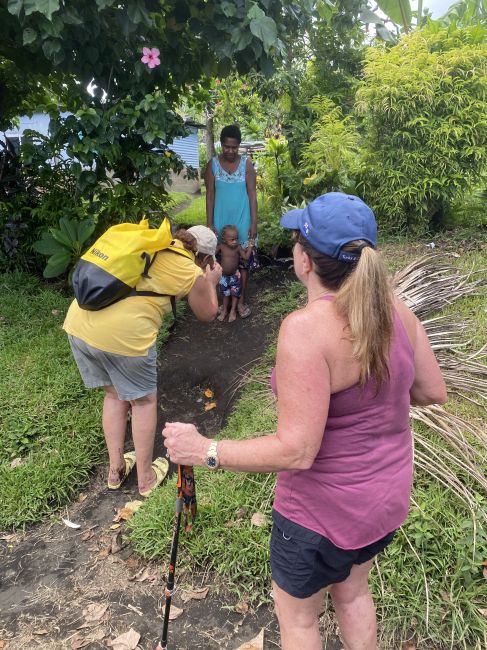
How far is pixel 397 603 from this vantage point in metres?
2.22

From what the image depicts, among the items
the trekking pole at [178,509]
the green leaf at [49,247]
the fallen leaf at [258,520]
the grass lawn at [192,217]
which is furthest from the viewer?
the grass lawn at [192,217]

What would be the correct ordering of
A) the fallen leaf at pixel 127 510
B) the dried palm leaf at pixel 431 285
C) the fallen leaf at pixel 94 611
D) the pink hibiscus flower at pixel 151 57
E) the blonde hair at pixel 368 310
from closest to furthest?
the blonde hair at pixel 368 310, the fallen leaf at pixel 94 611, the fallen leaf at pixel 127 510, the pink hibiscus flower at pixel 151 57, the dried palm leaf at pixel 431 285

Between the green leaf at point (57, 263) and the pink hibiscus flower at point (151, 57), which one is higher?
the pink hibiscus flower at point (151, 57)

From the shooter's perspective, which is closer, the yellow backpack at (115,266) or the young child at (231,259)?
the yellow backpack at (115,266)

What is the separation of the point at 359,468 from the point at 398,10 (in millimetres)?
8079

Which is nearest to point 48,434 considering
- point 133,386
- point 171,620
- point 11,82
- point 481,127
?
point 133,386

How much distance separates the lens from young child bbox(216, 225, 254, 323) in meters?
5.04

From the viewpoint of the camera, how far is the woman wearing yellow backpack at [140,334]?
8.84ft

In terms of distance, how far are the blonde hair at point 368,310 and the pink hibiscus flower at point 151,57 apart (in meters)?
3.60

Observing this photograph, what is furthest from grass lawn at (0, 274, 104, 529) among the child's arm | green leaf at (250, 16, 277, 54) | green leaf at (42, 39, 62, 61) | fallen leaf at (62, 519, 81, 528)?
green leaf at (250, 16, 277, 54)

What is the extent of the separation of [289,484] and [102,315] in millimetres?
1557

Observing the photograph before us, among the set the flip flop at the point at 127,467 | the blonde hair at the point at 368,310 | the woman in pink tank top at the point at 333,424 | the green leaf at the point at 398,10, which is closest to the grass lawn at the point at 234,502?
the flip flop at the point at 127,467

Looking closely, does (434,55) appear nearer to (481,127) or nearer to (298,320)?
(481,127)

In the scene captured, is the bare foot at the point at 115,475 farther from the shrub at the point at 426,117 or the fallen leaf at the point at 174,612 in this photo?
the shrub at the point at 426,117
